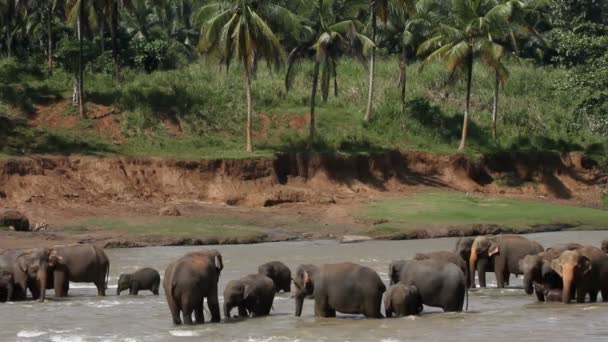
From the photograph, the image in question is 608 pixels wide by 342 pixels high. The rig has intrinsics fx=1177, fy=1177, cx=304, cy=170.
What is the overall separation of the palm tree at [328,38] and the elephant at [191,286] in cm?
3012

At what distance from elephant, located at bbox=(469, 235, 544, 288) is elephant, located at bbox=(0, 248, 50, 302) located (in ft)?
27.2

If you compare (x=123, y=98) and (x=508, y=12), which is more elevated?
(x=508, y=12)

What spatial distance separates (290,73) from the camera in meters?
49.1

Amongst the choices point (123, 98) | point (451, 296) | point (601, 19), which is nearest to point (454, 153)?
point (123, 98)

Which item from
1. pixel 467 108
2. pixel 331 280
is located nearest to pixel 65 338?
pixel 331 280

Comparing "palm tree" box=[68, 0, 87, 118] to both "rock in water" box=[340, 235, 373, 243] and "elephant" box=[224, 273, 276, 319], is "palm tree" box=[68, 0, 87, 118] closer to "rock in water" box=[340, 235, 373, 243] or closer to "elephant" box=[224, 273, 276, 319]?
"rock in water" box=[340, 235, 373, 243]

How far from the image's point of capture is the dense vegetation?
45219 mm

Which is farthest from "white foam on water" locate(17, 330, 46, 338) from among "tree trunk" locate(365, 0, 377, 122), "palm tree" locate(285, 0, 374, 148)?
"tree trunk" locate(365, 0, 377, 122)

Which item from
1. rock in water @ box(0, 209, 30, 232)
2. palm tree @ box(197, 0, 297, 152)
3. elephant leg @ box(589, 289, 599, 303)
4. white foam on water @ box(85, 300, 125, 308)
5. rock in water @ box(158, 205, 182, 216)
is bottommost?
white foam on water @ box(85, 300, 125, 308)

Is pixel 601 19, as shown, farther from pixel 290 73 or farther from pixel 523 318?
pixel 523 318

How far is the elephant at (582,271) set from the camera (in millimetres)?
19328

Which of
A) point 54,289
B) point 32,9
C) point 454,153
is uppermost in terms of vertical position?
point 32,9

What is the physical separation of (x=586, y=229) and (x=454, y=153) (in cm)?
1086

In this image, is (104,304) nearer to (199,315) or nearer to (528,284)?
(199,315)
